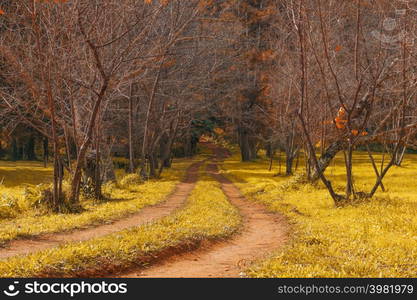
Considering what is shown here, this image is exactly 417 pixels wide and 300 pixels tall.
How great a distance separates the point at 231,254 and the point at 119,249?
2.67 meters

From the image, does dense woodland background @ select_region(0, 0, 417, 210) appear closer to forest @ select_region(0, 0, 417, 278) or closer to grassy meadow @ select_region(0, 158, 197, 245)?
forest @ select_region(0, 0, 417, 278)

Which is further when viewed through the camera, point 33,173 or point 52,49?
point 33,173

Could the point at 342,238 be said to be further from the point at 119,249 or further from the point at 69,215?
the point at 69,215

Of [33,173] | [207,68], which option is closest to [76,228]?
[207,68]

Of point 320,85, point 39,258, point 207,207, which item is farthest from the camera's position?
point 320,85

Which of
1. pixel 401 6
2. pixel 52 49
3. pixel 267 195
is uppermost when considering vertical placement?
pixel 401 6

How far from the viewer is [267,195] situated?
27062 mm

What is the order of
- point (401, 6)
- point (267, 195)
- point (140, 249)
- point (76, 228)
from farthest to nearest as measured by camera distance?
point (267, 195) → point (401, 6) → point (76, 228) → point (140, 249)

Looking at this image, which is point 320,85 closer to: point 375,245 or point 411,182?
point 411,182

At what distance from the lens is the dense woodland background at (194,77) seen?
19344 millimetres

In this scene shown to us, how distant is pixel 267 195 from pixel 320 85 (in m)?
10.6

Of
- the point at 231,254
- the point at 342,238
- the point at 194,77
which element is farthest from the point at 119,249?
the point at 194,77

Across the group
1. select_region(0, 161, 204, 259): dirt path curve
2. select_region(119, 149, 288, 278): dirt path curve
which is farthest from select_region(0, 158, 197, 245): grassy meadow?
select_region(119, 149, 288, 278): dirt path curve

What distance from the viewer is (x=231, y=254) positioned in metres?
11.7
